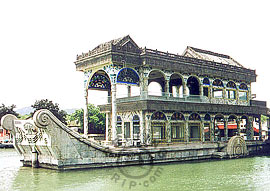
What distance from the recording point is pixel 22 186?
14211mm

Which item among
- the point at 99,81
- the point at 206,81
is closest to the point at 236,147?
the point at 206,81

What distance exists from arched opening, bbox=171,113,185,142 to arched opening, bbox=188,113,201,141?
784mm

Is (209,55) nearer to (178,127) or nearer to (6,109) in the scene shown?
(178,127)

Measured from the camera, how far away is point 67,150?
57.4 feet

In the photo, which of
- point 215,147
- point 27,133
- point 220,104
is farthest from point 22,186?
point 220,104

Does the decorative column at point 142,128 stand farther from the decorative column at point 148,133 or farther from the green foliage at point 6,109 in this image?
the green foliage at point 6,109

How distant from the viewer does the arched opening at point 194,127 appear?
24797mm

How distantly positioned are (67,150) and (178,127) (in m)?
9.04

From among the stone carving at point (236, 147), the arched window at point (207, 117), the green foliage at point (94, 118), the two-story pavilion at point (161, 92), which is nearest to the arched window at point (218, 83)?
the two-story pavilion at point (161, 92)

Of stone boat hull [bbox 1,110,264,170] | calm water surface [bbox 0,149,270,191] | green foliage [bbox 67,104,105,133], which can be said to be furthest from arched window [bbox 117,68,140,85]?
green foliage [bbox 67,104,105,133]

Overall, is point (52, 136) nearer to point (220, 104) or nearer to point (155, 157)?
point (155, 157)

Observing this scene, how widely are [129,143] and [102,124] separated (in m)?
26.9

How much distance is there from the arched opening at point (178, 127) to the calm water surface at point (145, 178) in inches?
151

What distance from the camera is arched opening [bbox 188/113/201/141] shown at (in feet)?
81.4
